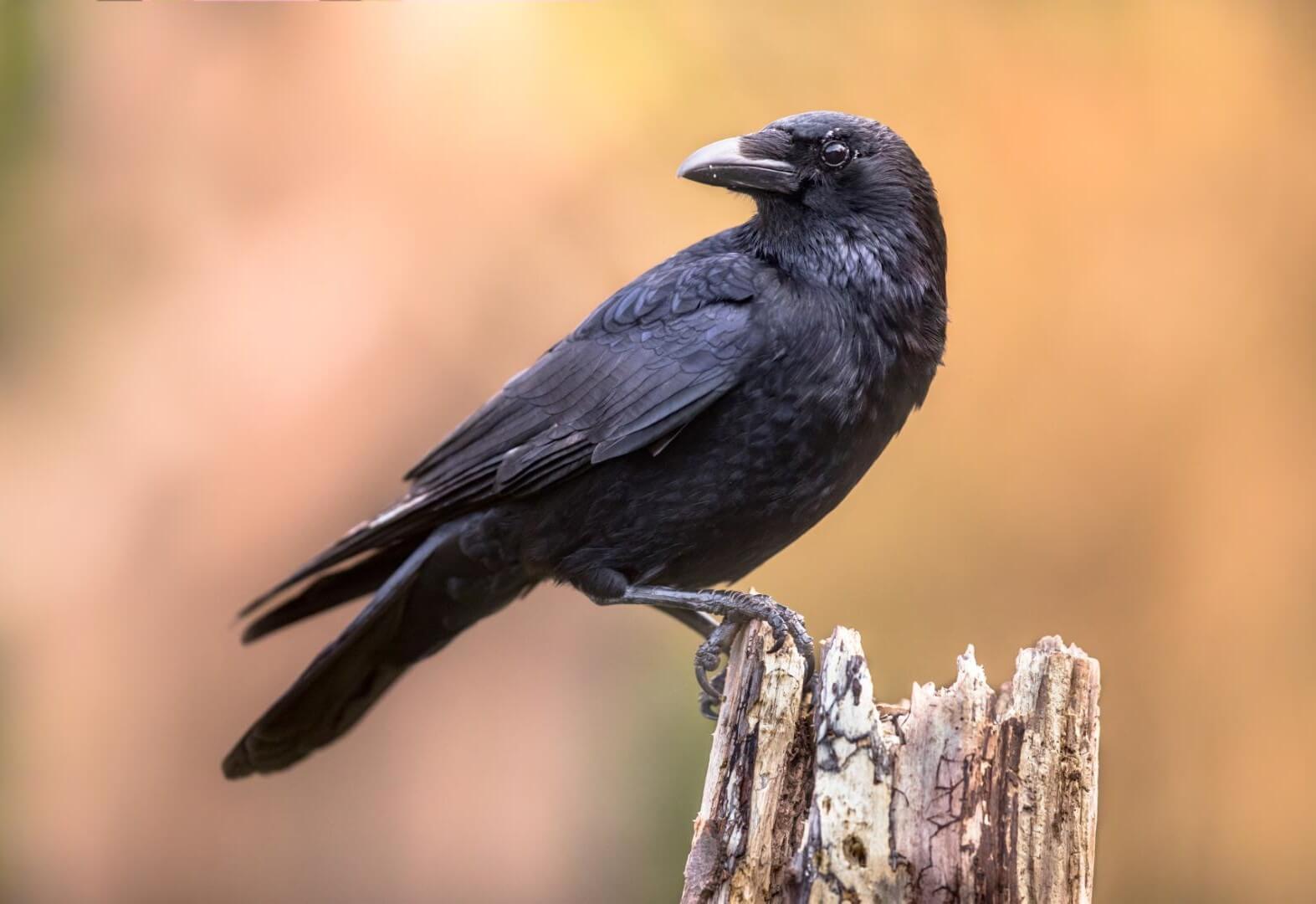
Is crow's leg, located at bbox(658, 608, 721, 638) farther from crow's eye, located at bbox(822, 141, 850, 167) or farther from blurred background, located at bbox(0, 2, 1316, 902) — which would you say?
blurred background, located at bbox(0, 2, 1316, 902)

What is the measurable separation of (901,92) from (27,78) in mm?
3992

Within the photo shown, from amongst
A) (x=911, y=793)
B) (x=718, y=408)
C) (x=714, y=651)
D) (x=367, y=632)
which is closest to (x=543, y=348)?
(x=367, y=632)

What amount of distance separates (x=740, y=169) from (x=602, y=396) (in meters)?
0.70

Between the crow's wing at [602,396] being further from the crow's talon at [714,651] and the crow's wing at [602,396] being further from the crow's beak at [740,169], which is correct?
the crow's talon at [714,651]

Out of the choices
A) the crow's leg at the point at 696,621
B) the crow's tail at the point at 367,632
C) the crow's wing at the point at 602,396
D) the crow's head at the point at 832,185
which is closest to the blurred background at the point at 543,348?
the crow's leg at the point at 696,621

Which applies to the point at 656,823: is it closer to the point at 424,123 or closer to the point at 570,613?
the point at 570,613

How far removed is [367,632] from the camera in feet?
12.7

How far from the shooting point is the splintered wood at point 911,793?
248cm

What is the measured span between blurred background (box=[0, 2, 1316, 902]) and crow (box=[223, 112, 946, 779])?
2.42 metres

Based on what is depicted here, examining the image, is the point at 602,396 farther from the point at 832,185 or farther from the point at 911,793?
the point at 911,793

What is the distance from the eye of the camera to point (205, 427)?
598cm

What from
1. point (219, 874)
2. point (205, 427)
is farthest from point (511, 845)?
point (205, 427)

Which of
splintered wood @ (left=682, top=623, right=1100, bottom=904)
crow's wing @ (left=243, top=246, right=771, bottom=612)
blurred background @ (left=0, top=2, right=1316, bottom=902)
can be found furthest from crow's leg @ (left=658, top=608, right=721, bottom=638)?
blurred background @ (left=0, top=2, right=1316, bottom=902)

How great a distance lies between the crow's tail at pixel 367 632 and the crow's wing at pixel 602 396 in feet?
0.54
